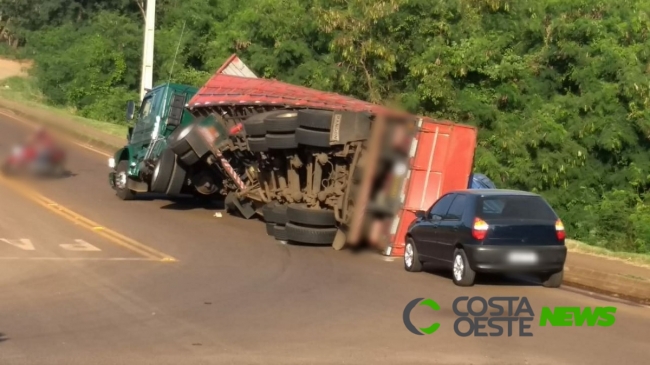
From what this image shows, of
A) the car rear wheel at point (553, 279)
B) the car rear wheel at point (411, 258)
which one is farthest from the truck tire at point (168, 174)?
the car rear wheel at point (553, 279)

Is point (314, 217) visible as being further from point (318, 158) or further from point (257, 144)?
point (257, 144)

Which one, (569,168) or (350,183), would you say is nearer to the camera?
(350,183)

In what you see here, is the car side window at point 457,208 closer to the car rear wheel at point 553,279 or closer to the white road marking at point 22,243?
the car rear wheel at point 553,279

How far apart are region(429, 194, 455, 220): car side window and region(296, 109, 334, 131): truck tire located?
8.22ft

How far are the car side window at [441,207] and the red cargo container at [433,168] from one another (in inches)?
37.6

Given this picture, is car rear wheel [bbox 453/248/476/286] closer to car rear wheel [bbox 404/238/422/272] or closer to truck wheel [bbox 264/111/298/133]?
car rear wheel [bbox 404/238/422/272]

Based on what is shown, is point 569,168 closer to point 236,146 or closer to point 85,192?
point 236,146

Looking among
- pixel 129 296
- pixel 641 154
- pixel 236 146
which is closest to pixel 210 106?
pixel 236 146

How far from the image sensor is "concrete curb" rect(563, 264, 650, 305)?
13.9 metres

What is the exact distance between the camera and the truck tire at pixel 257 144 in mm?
18170

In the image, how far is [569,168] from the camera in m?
25.2

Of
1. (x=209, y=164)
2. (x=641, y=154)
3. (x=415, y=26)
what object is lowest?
(x=209, y=164)

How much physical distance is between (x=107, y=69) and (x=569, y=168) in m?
26.0

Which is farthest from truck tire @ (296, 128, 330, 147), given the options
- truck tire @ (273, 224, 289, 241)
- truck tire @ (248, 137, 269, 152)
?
truck tire @ (273, 224, 289, 241)
